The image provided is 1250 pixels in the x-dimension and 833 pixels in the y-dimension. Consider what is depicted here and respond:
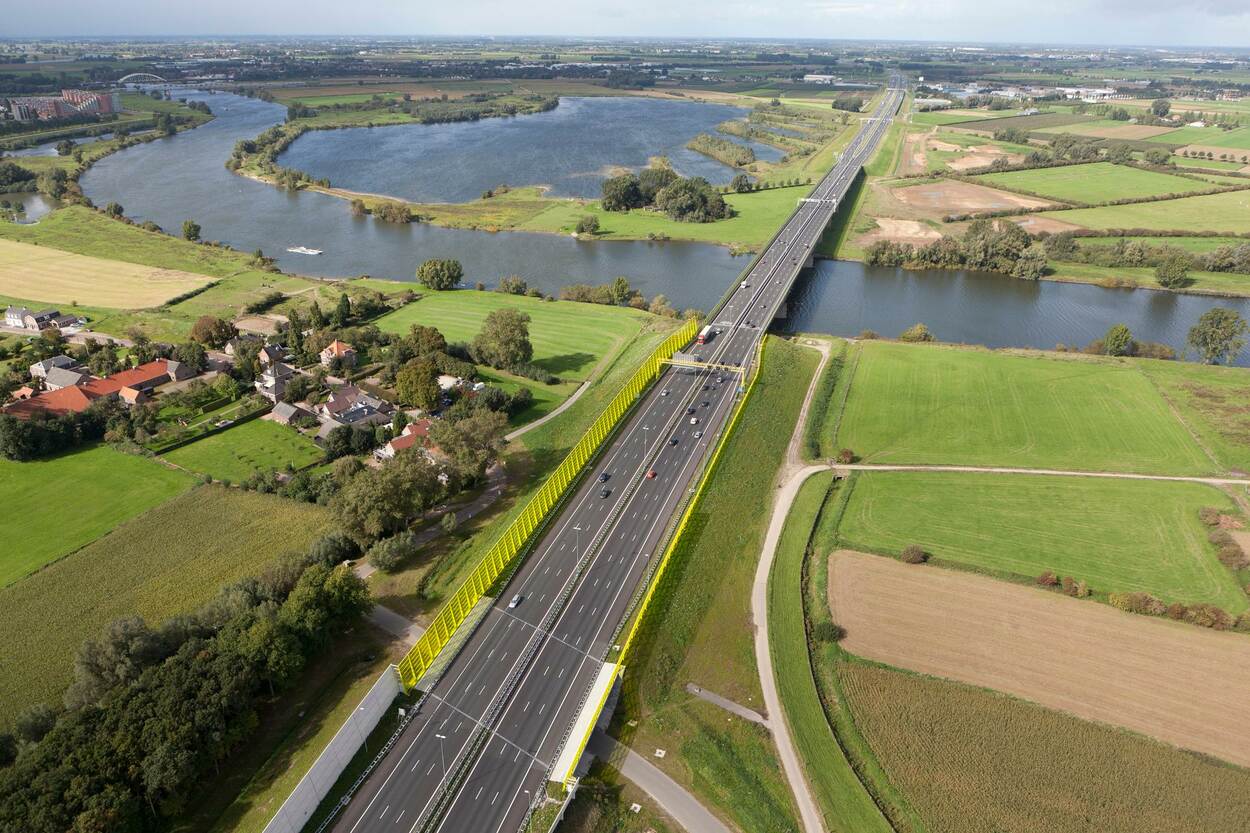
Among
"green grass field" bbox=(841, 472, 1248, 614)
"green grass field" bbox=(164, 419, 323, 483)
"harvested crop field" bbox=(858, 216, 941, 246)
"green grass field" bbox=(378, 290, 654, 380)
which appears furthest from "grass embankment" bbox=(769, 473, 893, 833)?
"harvested crop field" bbox=(858, 216, 941, 246)

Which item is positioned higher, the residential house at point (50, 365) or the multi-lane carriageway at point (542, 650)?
the residential house at point (50, 365)

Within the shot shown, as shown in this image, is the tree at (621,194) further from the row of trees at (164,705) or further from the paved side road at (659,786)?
the paved side road at (659,786)

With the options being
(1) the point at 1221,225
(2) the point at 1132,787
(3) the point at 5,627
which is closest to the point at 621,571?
(2) the point at 1132,787

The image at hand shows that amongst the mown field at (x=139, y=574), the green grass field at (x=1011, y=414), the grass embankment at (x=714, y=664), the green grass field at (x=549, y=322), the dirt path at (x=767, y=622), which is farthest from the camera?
the green grass field at (x=549, y=322)

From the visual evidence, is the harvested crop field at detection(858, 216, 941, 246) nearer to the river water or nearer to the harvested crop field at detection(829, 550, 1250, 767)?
the river water

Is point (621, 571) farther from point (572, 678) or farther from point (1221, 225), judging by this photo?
point (1221, 225)

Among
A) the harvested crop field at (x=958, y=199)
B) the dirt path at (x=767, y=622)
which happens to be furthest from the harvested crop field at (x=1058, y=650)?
the harvested crop field at (x=958, y=199)

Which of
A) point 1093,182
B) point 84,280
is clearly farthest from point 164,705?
point 1093,182
